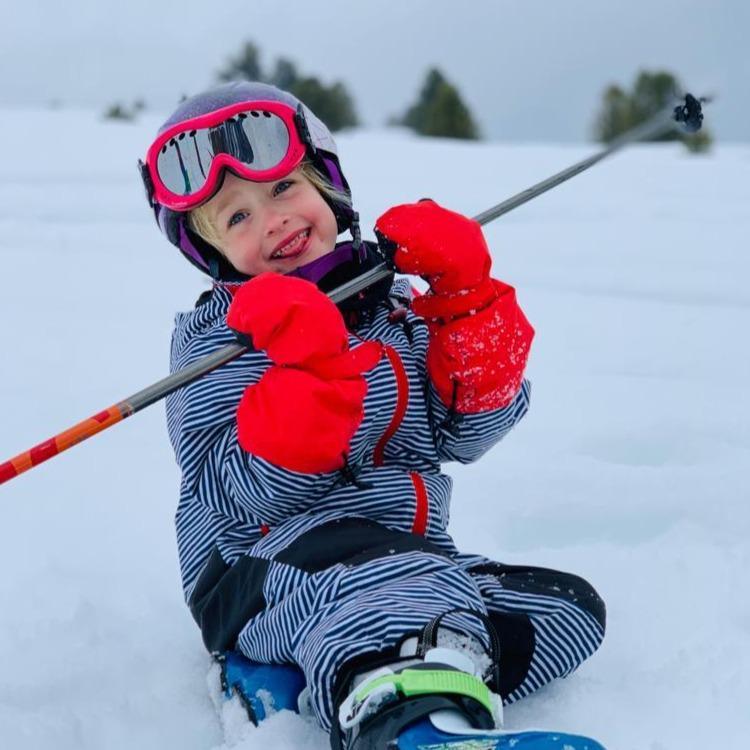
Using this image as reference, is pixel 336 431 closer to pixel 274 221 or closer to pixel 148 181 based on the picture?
pixel 274 221

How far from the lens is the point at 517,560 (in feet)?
7.64

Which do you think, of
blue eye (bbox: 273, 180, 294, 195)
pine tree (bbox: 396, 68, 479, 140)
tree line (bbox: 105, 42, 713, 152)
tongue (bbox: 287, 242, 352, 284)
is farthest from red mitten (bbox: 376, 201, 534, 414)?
pine tree (bbox: 396, 68, 479, 140)

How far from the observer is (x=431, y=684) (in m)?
1.40

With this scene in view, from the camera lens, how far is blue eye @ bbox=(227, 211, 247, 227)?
204 centimetres

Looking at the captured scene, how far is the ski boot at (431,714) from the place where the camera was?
1323mm

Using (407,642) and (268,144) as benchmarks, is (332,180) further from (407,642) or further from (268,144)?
(407,642)

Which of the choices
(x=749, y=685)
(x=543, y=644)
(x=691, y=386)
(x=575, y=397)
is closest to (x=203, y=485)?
(x=543, y=644)

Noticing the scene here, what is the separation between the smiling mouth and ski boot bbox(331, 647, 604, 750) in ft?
2.74

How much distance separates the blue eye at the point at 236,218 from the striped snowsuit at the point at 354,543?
13cm

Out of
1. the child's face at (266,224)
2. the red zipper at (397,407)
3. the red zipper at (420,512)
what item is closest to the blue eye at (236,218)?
the child's face at (266,224)

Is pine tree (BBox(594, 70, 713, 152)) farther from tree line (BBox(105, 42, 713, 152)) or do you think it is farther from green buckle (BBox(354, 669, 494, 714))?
green buckle (BBox(354, 669, 494, 714))

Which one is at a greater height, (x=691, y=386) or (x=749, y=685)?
(x=749, y=685)

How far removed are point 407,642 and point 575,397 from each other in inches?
76.5

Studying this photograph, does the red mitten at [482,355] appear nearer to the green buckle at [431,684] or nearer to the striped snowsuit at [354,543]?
the striped snowsuit at [354,543]
